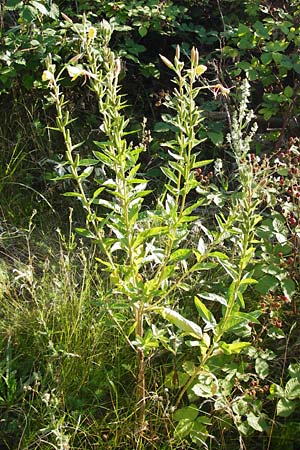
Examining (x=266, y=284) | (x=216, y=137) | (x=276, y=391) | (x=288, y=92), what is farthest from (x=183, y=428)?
(x=288, y=92)

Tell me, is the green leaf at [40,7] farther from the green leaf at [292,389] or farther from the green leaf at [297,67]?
the green leaf at [292,389]

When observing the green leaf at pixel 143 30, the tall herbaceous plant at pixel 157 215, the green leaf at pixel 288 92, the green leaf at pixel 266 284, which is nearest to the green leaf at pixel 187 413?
the tall herbaceous plant at pixel 157 215

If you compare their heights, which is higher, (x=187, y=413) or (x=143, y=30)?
(x=143, y=30)

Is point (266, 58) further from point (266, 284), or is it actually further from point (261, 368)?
point (261, 368)

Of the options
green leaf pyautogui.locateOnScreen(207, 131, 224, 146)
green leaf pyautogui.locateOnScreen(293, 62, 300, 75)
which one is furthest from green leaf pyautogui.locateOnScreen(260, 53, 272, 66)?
green leaf pyautogui.locateOnScreen(207, 131, 224, 146)

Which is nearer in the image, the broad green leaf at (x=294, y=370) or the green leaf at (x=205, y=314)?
the green leaf at (x=205, y=314)

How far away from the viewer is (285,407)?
222 centimetres

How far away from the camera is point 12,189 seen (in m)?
3.60

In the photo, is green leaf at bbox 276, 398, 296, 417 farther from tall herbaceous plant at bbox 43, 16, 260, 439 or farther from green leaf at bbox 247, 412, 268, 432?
tall herbaceous plant at bbox 43, 16, 260, 439

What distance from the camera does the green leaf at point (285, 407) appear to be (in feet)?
7.26

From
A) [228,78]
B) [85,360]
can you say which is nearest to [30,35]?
[228,78]

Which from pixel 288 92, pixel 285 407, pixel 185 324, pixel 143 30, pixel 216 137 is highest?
pixel 143 30

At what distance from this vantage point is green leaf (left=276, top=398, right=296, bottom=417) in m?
2.21

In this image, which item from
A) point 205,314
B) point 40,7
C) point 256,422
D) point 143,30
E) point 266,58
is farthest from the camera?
point 143,30
